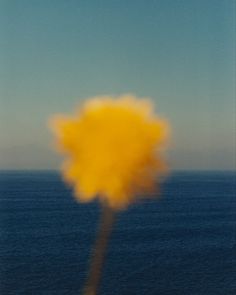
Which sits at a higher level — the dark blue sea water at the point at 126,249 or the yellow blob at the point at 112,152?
the yellow blob at the point at 112,152

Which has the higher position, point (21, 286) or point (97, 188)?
point (97, 188)

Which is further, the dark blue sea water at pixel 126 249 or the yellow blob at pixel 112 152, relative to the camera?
the dark blue sea water at pixel 126 249

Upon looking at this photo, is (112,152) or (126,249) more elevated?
(112,152)

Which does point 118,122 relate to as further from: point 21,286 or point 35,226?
point 35,226

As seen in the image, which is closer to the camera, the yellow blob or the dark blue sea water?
the yellow blob

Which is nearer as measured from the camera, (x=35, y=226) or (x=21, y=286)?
A: (x=21, y=286)

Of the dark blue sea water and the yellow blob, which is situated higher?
the yellow blob

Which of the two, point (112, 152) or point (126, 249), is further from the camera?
point (126, 249)

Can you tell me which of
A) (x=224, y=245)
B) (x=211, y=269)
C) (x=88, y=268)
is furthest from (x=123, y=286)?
(x=224, y=245)
